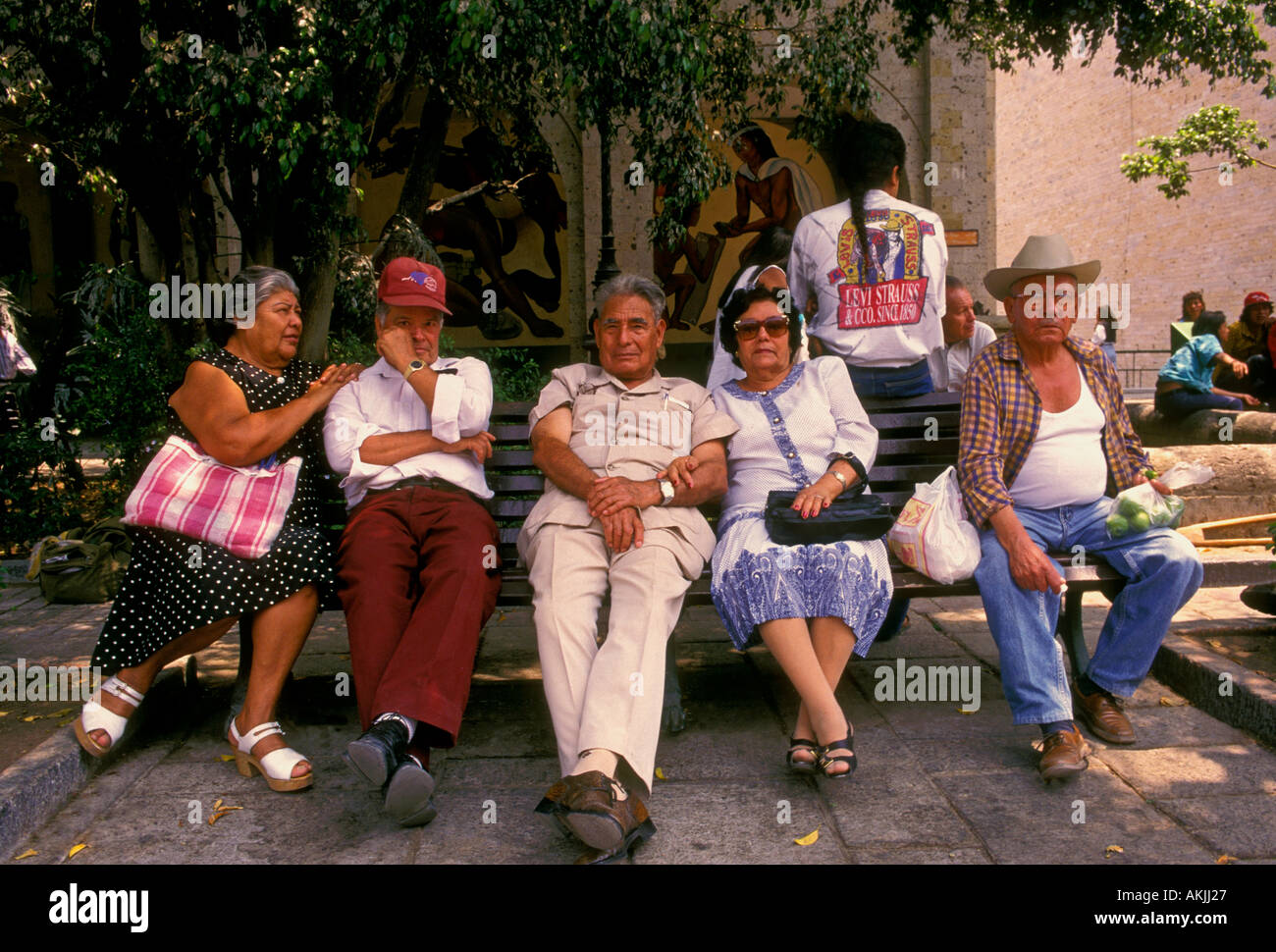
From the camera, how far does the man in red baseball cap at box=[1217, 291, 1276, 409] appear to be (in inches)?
400

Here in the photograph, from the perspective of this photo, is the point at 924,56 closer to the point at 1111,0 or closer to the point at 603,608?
the point at 1111,0

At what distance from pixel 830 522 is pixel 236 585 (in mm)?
1937

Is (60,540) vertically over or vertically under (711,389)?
under

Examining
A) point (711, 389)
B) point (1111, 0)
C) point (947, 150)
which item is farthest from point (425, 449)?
point (947, 150)

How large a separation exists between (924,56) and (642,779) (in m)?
10.9

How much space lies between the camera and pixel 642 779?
9.49ft

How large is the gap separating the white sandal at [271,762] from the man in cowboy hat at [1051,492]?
2298 mm

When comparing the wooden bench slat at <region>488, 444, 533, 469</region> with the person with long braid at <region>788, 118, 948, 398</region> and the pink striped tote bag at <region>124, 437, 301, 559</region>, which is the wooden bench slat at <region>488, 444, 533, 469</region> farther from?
the person with long braid at <region>788, 118, 948, 398</region>

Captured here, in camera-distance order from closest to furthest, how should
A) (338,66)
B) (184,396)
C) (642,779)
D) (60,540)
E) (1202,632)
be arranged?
(642,779) < (184,396) < (1202,632) < (338,66) < (60,540)

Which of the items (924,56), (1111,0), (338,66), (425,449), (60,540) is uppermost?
(924,56)

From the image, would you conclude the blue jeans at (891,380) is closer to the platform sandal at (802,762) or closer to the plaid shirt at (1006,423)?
the plaid shirt at (1006,423)

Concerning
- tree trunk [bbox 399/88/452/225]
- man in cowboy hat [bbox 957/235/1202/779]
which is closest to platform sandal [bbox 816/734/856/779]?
man in cowboy hat [bbox 957/235/1202/779]

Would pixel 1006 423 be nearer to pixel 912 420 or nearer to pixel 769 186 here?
pixel 912 420

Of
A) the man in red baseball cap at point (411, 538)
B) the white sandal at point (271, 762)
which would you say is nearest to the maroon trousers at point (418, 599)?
the man in red baseball cap at point (411, 538)
